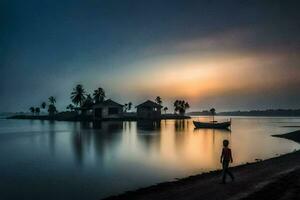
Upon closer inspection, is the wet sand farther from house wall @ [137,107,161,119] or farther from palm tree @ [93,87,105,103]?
palm tree @ [93,87,105,103]

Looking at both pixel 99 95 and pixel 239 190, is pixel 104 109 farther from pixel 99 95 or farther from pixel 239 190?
pixel 239 190

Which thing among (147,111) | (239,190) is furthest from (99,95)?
(239,190)

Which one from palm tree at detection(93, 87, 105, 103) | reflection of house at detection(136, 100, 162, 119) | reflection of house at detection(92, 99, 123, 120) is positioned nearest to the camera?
reflection of house at detection(92, 99, 123, 120)

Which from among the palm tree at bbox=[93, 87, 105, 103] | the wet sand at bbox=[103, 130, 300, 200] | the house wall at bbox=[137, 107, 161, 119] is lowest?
the wet sand at bbox=[103, 130, 300, 200]

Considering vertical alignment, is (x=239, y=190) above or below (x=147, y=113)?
below

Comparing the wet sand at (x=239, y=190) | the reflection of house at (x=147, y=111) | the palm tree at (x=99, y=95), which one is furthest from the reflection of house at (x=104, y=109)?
the wet sand at (x=239, y=190)

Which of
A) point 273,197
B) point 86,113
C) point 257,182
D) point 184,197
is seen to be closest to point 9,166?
point 184,197

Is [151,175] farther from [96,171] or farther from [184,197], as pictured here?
[184,197]

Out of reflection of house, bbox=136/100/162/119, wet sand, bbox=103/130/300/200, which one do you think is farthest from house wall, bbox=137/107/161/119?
wet sand, bbox=103/130/300/200

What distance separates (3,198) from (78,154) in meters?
18.9

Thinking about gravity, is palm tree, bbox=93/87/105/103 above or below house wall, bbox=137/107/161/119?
above

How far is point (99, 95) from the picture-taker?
508ft

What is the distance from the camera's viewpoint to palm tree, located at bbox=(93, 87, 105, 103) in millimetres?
154375

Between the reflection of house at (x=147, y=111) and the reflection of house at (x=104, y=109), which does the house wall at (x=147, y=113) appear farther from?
the reflection of house at (x=104, y=109)
